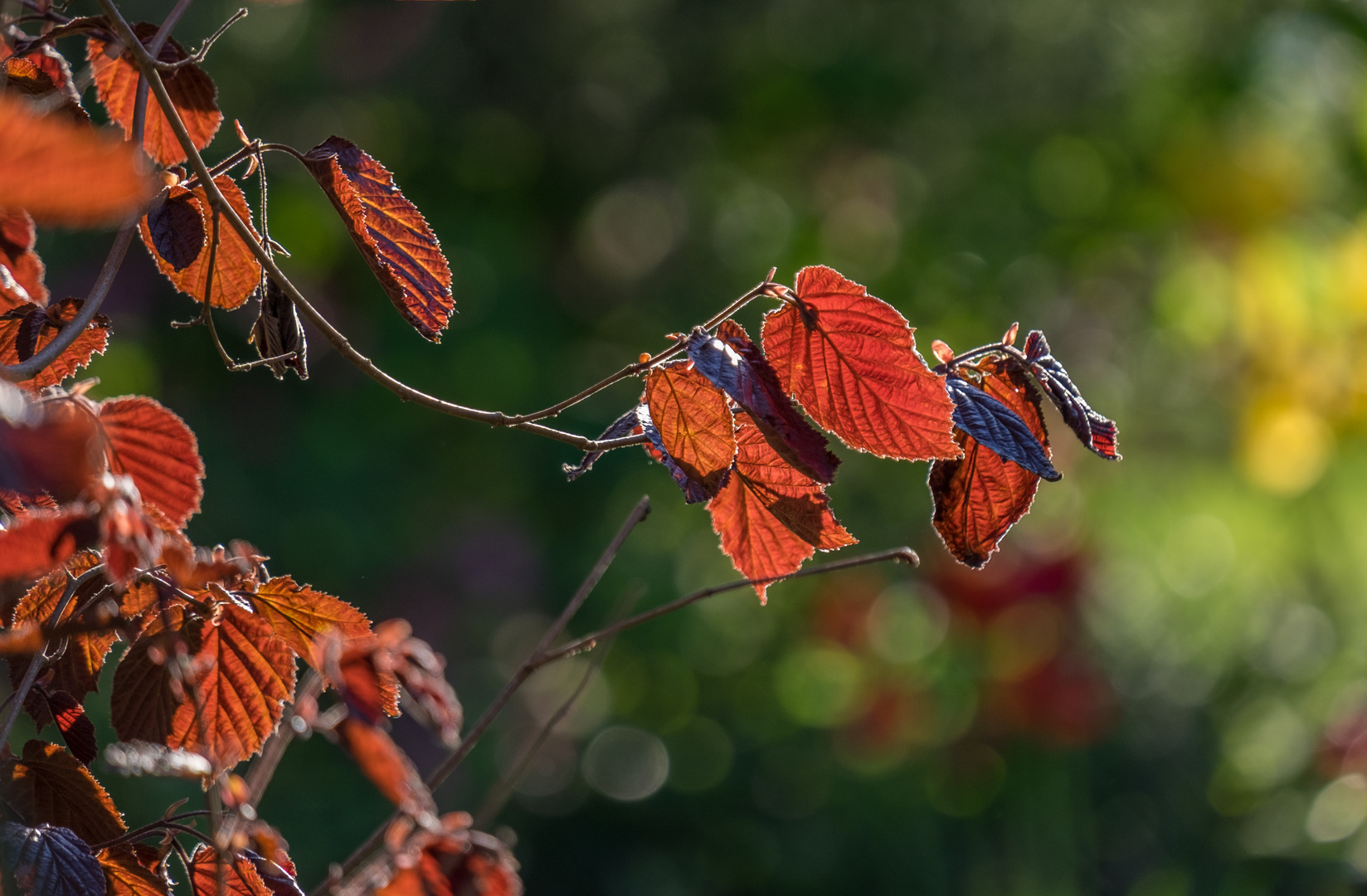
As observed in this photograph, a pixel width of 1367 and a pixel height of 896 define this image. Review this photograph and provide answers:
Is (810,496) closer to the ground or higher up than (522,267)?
closer to the ground

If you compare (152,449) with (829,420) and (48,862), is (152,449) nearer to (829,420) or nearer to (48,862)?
(48,862)

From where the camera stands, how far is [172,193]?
55cm

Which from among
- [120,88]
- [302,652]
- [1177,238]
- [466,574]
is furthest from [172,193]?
[1177,238]

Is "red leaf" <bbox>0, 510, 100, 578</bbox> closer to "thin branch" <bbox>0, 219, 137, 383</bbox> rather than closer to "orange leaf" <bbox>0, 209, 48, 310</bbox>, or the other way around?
"thin branch" <bbox>0, 219, 137, 383</bbox>

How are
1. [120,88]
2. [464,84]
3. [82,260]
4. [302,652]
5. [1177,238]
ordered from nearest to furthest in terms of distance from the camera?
[302,652], [120,88], [82,260], [464,84], [1177,238]

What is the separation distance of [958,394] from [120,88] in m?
0.47

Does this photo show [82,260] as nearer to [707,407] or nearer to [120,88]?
[120,88]

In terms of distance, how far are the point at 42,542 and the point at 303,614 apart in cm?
15

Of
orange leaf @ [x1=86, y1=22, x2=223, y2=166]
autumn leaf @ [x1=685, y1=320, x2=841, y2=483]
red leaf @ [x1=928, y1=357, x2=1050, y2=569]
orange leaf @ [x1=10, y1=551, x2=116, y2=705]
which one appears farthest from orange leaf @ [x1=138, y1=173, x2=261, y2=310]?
red leaf @ [x1=928, y1=357, x2=1050, y2=569]

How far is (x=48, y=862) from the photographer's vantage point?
0.41 meters

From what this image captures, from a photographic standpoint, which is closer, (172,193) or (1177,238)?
(172,193)

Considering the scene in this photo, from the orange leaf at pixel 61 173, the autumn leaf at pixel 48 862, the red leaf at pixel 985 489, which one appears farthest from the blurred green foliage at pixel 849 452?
the orange leaf at pixel 61 173

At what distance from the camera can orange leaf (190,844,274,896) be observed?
1.44 ft

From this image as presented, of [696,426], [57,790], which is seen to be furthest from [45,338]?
[696,426]
